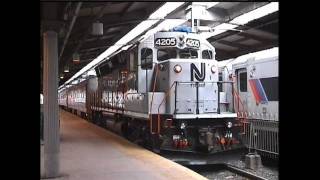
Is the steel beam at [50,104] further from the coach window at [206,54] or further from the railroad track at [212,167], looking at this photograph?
the coach window at [206,54]

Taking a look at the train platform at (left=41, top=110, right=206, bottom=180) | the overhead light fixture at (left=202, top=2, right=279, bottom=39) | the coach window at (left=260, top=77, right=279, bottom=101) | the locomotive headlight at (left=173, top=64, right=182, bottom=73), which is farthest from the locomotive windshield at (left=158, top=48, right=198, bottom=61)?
the overhead light fixture at (left=202, top=2, right=279, bottom=39)

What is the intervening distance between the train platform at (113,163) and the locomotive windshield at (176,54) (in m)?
2.72

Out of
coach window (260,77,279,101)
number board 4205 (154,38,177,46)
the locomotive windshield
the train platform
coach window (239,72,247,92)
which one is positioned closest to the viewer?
the train platform

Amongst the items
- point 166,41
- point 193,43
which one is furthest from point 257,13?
point 166,41

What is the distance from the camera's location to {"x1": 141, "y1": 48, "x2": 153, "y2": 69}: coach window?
13.3 meters

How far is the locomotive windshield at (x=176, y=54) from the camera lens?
43.4 feet

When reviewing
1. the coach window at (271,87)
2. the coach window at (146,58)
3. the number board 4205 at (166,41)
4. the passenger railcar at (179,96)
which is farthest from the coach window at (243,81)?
the coach window at (146,58)

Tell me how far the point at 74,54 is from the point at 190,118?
916 centimetres

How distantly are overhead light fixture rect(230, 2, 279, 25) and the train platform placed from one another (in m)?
6.51

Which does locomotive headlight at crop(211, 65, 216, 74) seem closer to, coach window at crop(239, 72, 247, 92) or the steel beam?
coach window at crop(239, 72, 247, 92)

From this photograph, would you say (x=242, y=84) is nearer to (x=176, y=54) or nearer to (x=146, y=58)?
(x=176, y=54)

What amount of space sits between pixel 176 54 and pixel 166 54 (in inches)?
12.8

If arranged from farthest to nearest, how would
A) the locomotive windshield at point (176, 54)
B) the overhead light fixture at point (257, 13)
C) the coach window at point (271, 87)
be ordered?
the overhead light fixture at point (257, 13), the coach window at point (271, 87), the locomotive windshield at point (176, 54)
